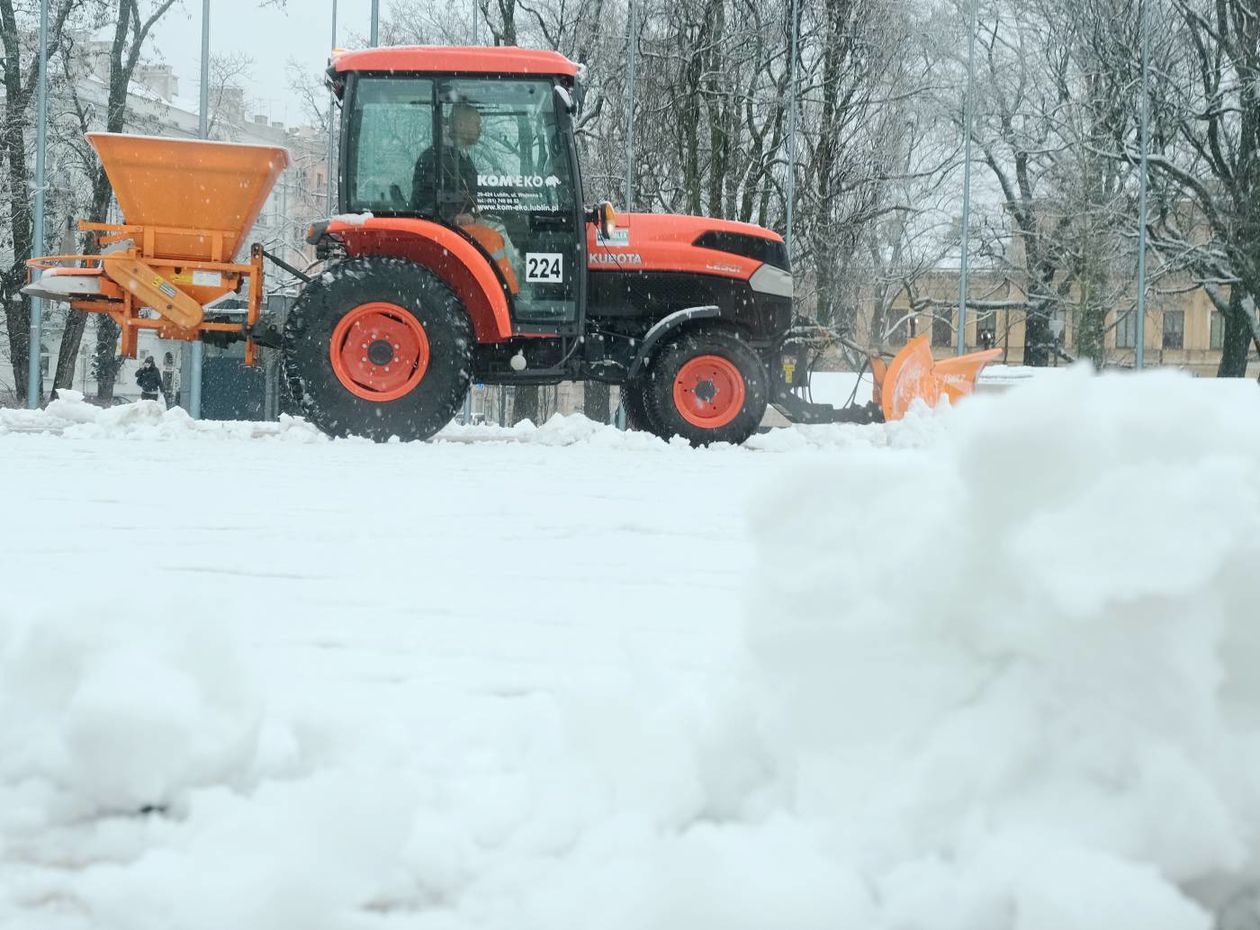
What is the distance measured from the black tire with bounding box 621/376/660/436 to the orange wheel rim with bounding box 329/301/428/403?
156 centimetres

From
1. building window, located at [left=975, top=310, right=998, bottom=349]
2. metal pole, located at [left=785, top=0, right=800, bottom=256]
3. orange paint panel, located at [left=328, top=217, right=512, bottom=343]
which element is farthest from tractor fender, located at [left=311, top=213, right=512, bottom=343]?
building window, located at [left=975, top=310, right=998, bottom=349]

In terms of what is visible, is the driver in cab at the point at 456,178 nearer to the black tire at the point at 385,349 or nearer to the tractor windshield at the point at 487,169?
the tractor windshield at the point at 487,169

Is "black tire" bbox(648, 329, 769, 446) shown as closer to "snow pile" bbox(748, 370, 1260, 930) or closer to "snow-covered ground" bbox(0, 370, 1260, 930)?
"snow-covered ground" bbox(0, 370, 1260, 930)

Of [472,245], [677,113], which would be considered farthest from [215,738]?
[677,113]

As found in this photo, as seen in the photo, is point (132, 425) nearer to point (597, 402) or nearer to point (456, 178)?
point (456, 178)

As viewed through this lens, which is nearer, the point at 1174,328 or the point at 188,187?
the point at 188,187

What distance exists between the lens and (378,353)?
9.56 metres

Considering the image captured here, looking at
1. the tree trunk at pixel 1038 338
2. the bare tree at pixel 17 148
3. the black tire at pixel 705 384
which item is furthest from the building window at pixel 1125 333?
the bare tree at pixel 17 148

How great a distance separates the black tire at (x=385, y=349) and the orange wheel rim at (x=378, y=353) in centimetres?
4

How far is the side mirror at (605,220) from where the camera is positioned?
382 inches

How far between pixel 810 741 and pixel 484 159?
26.6 ft

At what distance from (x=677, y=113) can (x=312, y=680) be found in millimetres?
22578

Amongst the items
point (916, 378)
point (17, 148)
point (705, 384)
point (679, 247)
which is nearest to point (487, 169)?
point (679, 247)

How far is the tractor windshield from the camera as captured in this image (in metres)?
9.48
